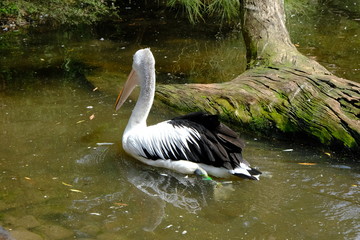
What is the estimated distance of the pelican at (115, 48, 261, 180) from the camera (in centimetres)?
459

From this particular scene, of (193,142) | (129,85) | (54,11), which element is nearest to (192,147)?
(193,142)

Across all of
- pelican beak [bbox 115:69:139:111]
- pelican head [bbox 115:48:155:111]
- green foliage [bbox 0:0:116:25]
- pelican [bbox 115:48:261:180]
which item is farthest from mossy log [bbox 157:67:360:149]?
green foliage [bbox 0:0:116:25]

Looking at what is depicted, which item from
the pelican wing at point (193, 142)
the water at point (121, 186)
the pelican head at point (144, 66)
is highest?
the pelican head at point (144, 66)

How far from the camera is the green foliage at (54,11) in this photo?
34.5 feet

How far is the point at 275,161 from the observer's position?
195 inches

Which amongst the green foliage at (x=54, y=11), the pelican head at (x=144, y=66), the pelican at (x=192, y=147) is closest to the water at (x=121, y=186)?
the pelican at (x=192, y=147)

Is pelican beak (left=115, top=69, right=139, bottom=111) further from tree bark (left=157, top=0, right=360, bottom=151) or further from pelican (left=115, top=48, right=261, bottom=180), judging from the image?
tree bark (left=157, top=0, right=360, bottom=151)

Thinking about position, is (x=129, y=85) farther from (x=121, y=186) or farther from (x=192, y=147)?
(x=121, y=186)

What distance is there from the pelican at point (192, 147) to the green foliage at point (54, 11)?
636cm

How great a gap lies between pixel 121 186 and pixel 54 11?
23.6 ft

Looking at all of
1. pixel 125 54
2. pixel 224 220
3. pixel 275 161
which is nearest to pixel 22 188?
pixel 224 220

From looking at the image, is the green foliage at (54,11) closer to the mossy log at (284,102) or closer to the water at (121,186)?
the water at (121,186)

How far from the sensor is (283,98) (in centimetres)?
548

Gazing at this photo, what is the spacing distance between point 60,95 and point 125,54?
2.22 meters
